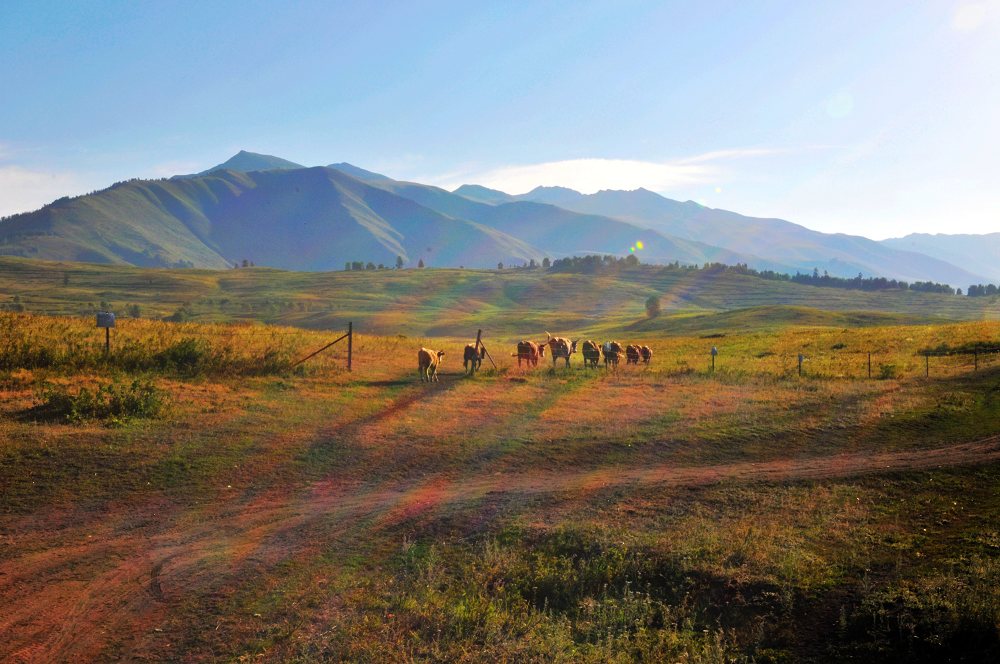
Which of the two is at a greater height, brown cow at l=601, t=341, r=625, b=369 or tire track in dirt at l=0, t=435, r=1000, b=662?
brown cow at l=601, t=341, r=625, b=369

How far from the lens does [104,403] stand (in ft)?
57.8

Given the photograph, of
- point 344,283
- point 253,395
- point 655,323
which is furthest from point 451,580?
point 344,283

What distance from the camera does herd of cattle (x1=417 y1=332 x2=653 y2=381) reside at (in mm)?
28828

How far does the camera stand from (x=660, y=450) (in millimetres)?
17859

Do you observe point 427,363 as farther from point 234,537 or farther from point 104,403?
point 234,537

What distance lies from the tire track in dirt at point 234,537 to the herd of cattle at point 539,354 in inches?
540

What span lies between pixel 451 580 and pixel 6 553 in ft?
23.7

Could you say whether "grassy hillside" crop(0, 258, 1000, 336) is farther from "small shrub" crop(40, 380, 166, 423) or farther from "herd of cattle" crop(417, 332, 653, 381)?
"small shrub" crop(40, 380, 166, 423)

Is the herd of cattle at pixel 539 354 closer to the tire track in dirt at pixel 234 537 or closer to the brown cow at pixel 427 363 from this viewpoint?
the brown cow at pixel 427 363

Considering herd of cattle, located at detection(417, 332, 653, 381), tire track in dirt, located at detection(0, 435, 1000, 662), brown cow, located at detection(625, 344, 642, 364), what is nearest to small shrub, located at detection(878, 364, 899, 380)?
herd of cattle, located at detection(417, 332, 653, 381)

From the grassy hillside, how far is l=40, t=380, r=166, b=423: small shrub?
82.1 metres

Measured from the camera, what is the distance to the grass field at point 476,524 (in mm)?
8531

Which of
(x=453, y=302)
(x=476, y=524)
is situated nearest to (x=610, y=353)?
(x=476, y=524)

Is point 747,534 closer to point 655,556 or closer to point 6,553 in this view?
point 655,556
